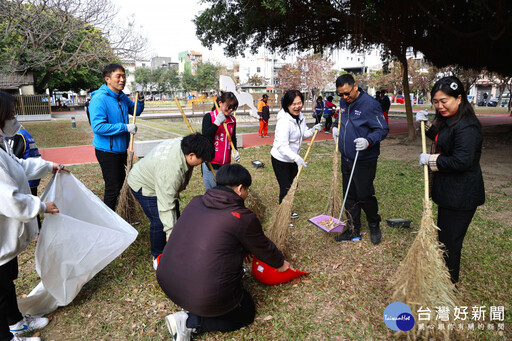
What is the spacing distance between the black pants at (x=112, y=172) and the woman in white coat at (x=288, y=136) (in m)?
1.74

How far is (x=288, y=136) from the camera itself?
12.1 ft

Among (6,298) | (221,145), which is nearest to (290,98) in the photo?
(221,145)

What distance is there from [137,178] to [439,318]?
254 cm

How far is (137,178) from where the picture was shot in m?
2.84

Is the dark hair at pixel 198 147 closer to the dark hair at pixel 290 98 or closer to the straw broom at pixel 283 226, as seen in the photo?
the straw broom at pixel 283 226

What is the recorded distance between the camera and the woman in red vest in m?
3.55

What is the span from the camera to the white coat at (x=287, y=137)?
11.9 ft

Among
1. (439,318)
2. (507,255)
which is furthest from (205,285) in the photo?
(507,255)

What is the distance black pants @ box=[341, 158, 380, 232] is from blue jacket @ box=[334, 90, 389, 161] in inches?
4.0

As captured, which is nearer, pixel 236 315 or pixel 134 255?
pixel 236 315

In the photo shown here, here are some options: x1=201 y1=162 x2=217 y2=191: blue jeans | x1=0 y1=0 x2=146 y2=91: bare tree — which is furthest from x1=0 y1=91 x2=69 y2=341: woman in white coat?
x1=0 y1=0 x2=146 y2=91: bare tree

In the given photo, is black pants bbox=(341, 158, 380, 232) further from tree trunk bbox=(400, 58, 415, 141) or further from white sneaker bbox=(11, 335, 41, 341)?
tree trunk bbox=(400, 58, 415, 141)

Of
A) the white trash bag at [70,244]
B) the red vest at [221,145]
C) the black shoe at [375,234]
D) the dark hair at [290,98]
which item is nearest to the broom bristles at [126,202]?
the white trash bag at [70,244]

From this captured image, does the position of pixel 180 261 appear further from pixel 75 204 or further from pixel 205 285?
pixel 75 204
